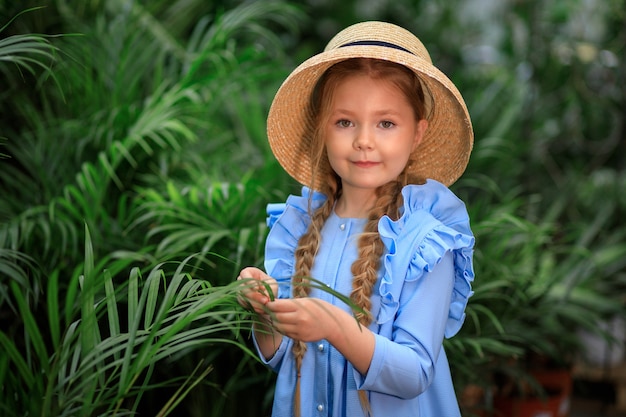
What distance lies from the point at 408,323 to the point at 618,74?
2.90 meters

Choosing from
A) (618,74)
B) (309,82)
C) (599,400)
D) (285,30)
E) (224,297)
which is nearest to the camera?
(224,297)

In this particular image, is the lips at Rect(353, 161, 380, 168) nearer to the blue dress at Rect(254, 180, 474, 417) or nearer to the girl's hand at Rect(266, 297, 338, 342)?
the blue dress at Rect(254, 180, 474, 417)

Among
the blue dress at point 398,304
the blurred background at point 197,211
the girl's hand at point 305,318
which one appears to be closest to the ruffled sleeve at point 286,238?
the blue dress at point 398,304

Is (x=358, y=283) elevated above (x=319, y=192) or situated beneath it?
situated beneath

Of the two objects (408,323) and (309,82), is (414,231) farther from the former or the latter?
(309,82)

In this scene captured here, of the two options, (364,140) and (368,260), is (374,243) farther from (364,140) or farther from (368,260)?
(364,140)

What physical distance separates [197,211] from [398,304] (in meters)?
0.93

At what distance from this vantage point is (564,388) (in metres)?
2.80

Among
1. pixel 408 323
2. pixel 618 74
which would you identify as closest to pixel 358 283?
pixel 408 323

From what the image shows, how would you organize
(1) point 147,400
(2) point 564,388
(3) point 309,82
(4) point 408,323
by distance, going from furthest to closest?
1. (2) point 564,388
2. (1) point 147,400
3. (3) point 309,82
4. (4) point 408,323

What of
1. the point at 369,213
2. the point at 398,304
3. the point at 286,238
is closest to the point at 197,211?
the point at 286,238

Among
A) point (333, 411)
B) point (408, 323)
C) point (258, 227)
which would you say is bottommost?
point (333, 411)

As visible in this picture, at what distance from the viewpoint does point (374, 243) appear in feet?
4.66

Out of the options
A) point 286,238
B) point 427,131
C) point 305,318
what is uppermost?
point 427,131
